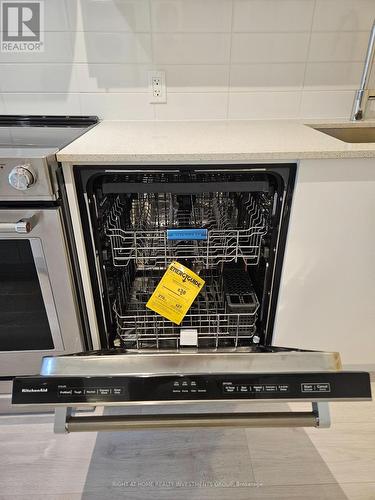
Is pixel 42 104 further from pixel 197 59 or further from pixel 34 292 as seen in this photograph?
pixel 34 292

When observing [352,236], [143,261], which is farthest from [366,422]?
[143,261]

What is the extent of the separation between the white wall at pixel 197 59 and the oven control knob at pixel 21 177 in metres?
0.75

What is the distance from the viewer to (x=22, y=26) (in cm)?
122

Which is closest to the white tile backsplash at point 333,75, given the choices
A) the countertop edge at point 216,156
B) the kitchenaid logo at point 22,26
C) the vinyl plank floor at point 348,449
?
the countertop edge at point 216,156

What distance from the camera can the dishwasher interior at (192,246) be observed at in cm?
85

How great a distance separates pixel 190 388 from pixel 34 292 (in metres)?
0.54

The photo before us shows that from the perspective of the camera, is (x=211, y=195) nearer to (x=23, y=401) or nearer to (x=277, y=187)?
(x=277, y=187)

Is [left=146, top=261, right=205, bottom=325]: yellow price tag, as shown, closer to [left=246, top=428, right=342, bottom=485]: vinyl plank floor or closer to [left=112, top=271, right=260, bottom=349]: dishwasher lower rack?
[left=112, top=271, right=260, bottom=349]: dishwasher lower rack

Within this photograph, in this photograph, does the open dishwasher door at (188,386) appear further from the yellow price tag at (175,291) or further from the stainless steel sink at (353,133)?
the stainless steel sink at (353,133)

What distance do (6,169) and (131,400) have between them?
608 mm

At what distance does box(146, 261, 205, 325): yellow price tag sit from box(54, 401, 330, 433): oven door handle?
295 millimetres

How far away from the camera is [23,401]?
0.65m

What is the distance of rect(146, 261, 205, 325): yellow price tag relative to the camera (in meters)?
0.88

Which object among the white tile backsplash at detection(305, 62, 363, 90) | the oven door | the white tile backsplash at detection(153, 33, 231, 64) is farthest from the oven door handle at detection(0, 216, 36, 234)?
the white tile backsplash at detection(305, 62, 363, 90)
